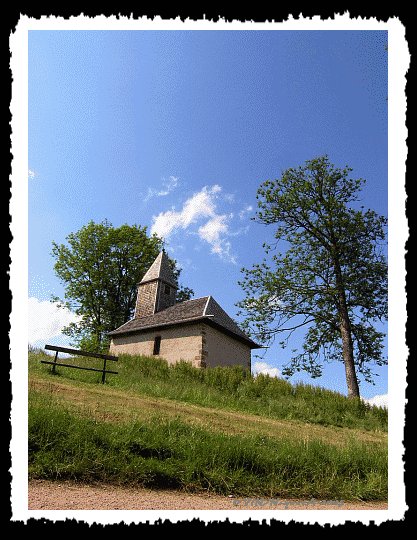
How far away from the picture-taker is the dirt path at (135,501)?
3555 mm

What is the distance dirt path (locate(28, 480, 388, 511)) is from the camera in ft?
11.7

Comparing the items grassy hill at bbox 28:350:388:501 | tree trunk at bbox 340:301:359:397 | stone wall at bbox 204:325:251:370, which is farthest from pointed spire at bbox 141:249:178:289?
grassy hill at bbox 28:350:388:501

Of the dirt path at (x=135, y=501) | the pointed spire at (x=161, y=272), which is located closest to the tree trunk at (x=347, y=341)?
the dirt path at (x=135, y=501)

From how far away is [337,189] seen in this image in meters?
21.4

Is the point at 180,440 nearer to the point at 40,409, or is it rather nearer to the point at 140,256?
the point at 40,409

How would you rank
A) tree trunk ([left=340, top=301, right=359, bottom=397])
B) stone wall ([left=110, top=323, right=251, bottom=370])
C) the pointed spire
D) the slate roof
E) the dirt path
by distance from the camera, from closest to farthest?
the dirt path < tree trunk ([left=340, top=301, right=359, bottom=397]) < stone wall ([left=110, top=323, right=251, bottom=370]) < the slate roof < the pointed spire

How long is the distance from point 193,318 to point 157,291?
24.3 ft

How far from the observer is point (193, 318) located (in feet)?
68.9

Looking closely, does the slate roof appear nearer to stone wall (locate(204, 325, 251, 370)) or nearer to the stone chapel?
the stone chapel

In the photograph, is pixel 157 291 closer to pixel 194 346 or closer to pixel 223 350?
pixel 223 350

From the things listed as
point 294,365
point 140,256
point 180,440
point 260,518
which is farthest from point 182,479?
point 140,256

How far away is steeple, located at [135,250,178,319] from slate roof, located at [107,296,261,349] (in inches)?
37.9

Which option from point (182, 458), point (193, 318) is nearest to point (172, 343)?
point (193, 318)

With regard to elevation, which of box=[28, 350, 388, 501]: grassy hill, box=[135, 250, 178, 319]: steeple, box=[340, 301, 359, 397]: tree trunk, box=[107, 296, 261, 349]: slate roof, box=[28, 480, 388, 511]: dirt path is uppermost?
box=[135, 250, 178, 319]: steeple
